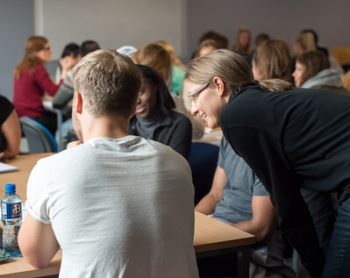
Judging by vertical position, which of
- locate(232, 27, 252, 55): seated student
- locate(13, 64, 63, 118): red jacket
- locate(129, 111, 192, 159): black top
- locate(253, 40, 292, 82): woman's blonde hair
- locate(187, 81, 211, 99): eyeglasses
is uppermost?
locate(187, 81, 211, 99): eyeglasses

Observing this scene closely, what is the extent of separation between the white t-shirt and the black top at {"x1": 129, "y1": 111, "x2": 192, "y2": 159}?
1.52 metres

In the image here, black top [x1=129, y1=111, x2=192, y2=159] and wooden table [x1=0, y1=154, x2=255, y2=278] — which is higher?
black top [x1=129, y1=111, x2=192, y2=159]

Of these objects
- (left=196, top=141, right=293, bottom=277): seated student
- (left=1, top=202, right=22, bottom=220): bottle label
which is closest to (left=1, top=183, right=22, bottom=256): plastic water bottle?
(left=1, top=202, right=22, bottom=220): bottle label

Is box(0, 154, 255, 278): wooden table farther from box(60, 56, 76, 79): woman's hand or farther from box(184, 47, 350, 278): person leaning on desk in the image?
box(60, 56, 76, 79): woman's hand

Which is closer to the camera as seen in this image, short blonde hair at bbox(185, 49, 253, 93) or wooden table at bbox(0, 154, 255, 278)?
wooden table at bbox(0, 154, 255, 278)

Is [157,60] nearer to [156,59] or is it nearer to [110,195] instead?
[156,59]

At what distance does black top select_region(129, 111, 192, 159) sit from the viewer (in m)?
3.39

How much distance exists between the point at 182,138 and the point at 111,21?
5.92 metres

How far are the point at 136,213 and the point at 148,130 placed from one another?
5.57 ft

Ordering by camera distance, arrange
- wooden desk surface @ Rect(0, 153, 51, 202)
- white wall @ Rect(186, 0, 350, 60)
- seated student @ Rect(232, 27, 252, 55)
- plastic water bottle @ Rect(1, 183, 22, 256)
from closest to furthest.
Result: plastic water bottle @ Rect(1, 183, 22, 256)
wooden desk surface @ Rect(0, 153, 51, 202)
seated student @ Rect(232, 27, 252, 55)
white wall @ Rect(186, 0, 350, 60)

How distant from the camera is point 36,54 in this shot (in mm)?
7195

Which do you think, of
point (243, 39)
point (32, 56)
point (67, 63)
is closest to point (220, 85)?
point (32, 56)

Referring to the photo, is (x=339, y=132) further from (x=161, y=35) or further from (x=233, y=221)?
(x=161, y=35)

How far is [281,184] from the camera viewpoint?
217 centimetres
